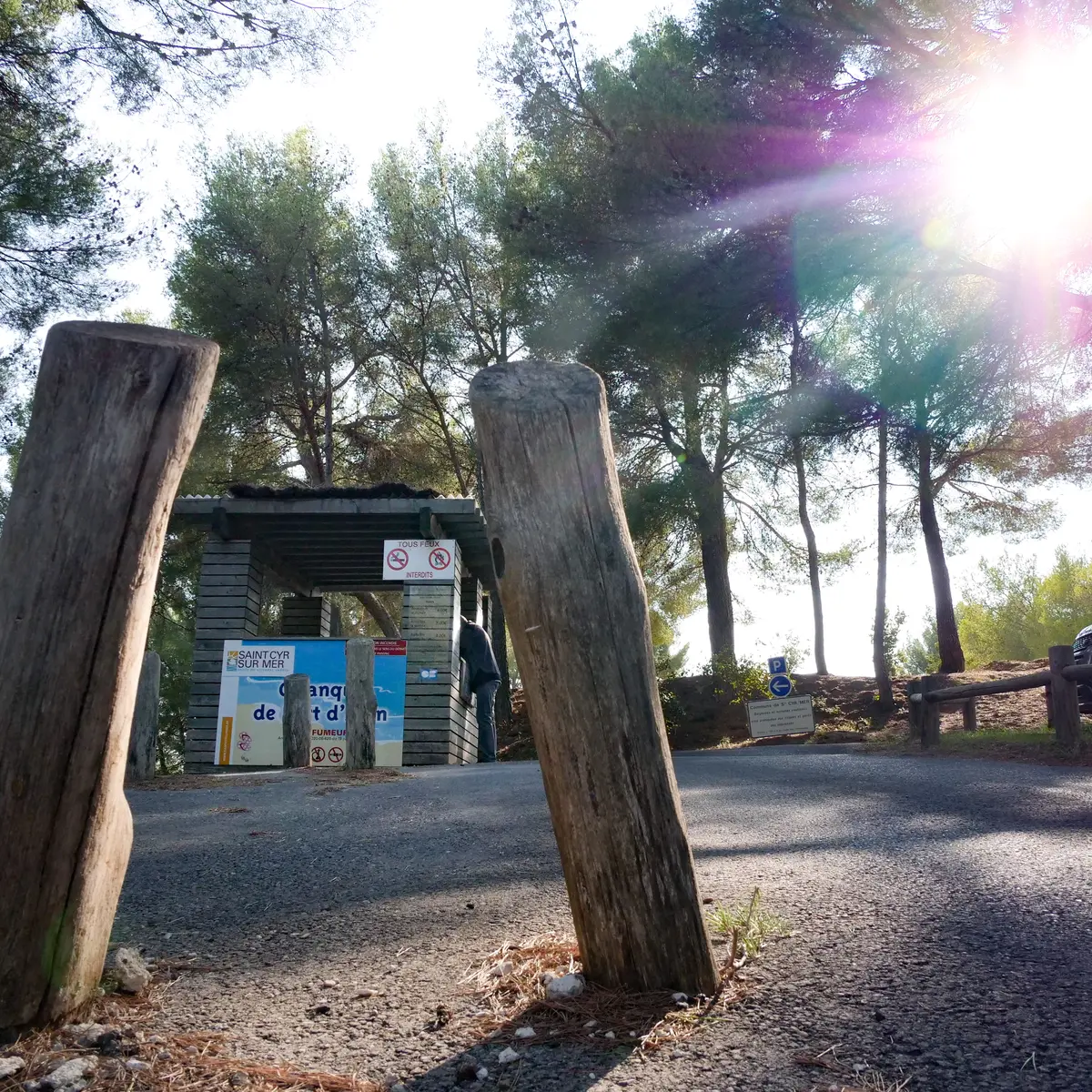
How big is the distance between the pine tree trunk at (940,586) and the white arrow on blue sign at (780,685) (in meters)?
4.23

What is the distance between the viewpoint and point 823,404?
13.2 metres

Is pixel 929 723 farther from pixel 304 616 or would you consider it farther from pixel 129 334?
pixel 129 334

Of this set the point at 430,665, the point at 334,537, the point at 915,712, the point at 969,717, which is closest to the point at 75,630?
the point at 430,665

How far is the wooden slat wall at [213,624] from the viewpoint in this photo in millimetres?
12242

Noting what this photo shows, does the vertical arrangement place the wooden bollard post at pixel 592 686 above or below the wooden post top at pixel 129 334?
below

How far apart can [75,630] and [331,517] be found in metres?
10.3

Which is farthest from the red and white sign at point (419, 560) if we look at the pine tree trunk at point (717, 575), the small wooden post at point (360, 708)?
the pine tree trunk at point (717, 575)

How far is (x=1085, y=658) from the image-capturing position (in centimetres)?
1023

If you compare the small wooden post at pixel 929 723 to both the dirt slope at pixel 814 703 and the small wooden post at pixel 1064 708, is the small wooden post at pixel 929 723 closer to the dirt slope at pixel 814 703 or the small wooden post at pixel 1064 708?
the small wooden post at pixel 1064 708

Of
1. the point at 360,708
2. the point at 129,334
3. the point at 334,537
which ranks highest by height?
the point at 334,537

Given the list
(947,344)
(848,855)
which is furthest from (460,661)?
(848,855)

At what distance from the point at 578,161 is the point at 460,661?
761 cm

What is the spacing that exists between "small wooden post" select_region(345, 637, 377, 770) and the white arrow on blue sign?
7564mm

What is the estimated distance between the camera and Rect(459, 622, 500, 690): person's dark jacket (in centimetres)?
1266
